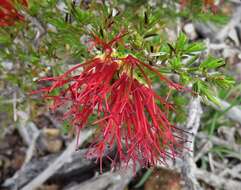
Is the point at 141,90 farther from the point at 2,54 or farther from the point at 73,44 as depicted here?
the point at 2,54

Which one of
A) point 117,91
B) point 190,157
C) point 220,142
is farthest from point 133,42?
point 220,142

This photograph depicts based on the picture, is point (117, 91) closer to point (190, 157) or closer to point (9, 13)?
point (9, 13)

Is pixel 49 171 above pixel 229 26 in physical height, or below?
below

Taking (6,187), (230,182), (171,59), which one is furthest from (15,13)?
(230,182)

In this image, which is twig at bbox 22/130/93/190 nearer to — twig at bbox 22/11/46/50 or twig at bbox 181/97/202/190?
twig at bbox 181/97/202/190

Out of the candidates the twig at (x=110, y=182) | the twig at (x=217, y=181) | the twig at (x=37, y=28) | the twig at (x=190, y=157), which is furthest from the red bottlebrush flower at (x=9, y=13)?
the twig at (x=217, y=181)

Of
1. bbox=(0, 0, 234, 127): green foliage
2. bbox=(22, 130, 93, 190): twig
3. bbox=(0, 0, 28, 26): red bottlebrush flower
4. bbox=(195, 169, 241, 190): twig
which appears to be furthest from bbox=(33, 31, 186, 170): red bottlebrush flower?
bbox=(195, 169, 241, 190): twig

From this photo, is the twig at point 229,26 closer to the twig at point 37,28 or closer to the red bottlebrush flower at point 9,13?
the twig at point 37,28

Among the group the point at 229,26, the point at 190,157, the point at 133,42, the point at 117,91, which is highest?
the point at 229,26
